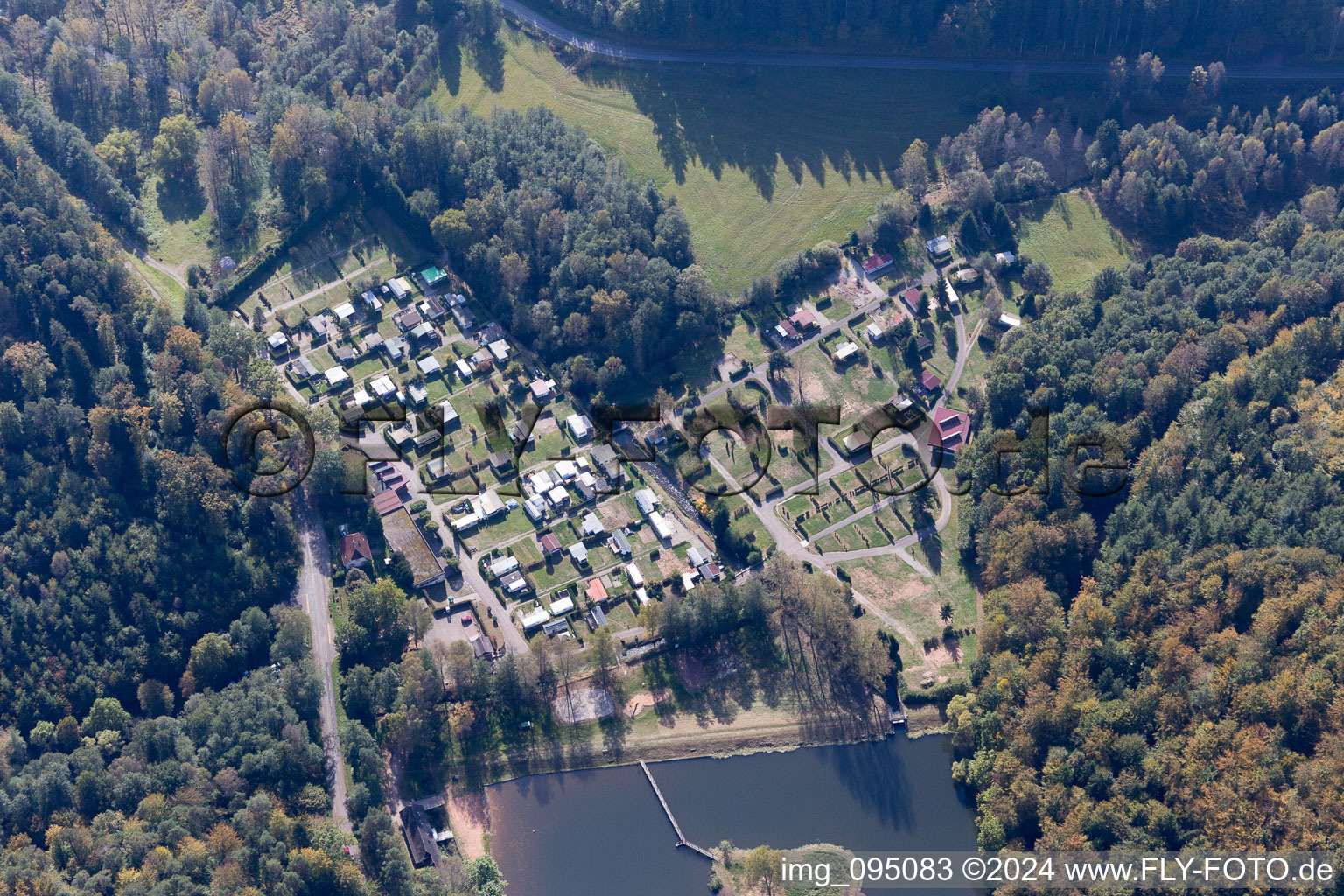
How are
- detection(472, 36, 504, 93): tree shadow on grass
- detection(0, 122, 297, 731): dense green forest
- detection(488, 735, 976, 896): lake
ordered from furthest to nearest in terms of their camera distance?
detection(472, 36, 504, 93): tree shadow on grass < detection(0, 122, 297, 731): dense green forest < detection(488, 735, 976, 896): lake

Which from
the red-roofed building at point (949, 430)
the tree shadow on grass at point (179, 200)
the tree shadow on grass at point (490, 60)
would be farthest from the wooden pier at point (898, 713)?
the tree shadow on grass at point (179, 200)

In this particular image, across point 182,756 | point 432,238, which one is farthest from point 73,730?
point 432,238

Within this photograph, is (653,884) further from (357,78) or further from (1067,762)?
(357,78)

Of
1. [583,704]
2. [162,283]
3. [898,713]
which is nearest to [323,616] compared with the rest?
[583,704]

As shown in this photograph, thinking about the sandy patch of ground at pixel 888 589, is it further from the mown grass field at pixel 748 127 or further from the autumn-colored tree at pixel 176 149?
the autumn-colored tree at pixel 176 149

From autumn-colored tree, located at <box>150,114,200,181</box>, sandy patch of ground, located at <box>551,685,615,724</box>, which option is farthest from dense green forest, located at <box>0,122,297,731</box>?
sandy patch of ground, located at <box>551,685,615,724</box>

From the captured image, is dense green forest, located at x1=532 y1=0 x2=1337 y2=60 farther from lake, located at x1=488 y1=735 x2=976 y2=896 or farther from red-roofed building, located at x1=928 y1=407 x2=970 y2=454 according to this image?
lake, located at x1=488 y1=735 x2=976 y2=896

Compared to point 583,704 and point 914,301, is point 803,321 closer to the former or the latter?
point 914,301
